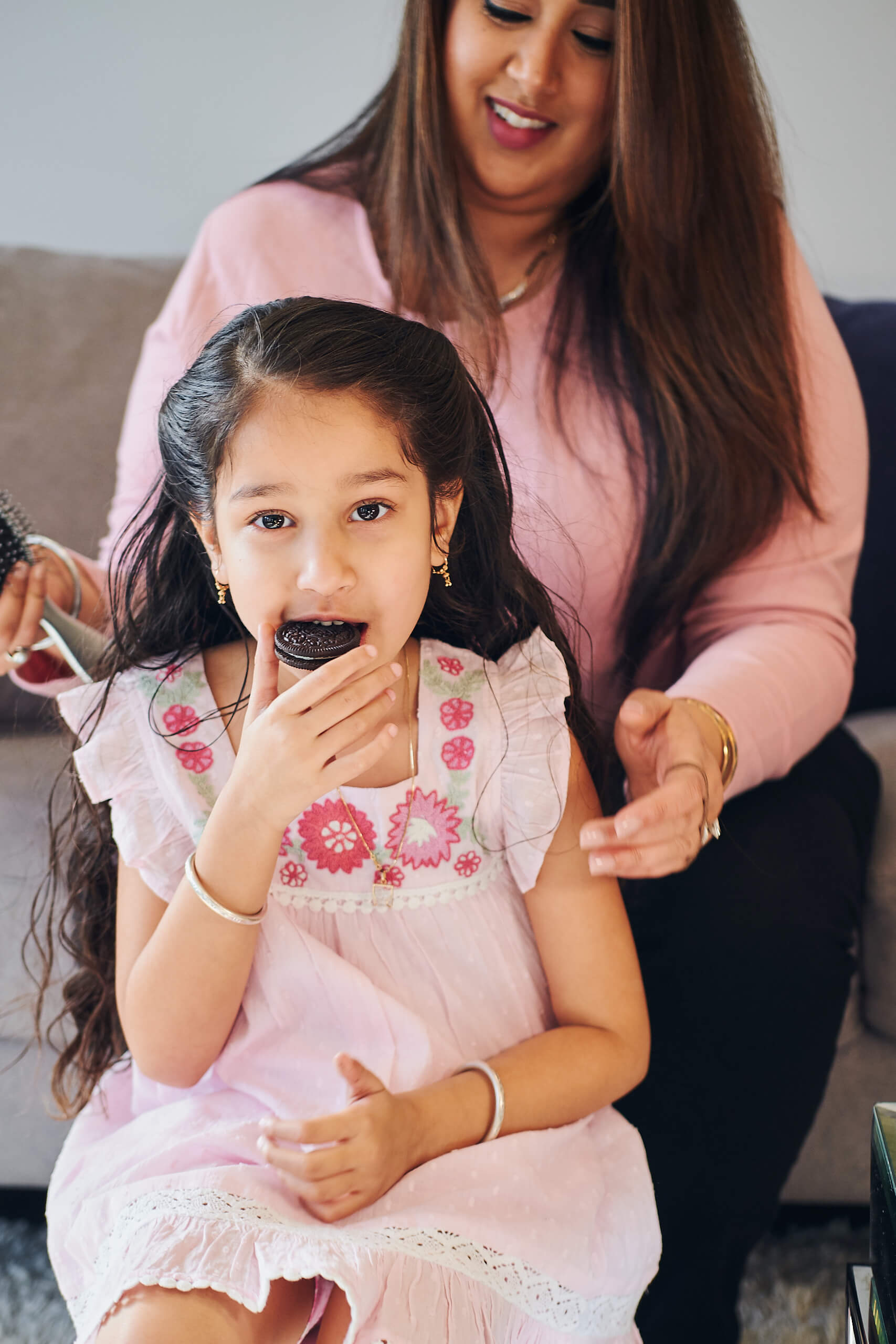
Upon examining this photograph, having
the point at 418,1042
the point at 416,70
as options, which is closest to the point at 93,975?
the point at 418,1042

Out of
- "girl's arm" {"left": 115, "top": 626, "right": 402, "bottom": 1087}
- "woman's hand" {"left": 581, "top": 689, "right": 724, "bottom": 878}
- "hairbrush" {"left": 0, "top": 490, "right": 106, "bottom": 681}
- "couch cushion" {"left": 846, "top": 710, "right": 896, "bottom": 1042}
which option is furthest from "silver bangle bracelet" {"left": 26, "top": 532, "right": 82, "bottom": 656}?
"couch cushion" {"left": 846, "top": 710, "right": 896, "bottom": 1042}

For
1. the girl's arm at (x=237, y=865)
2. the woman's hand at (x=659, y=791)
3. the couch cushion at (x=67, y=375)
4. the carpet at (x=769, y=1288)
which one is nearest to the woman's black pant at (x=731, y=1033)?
the woman's hand at (x=659, y=791)

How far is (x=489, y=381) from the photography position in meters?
1.09

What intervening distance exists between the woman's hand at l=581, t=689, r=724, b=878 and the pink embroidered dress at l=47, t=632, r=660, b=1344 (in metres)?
0.06

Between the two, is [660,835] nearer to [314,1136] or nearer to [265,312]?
[314,1136]

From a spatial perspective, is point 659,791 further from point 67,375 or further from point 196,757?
point 67,375

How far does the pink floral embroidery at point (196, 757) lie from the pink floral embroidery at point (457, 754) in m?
0.18

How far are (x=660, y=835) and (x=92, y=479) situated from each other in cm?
98

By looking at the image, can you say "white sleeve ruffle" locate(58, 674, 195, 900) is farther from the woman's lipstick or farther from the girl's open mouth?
the woman's lipstick

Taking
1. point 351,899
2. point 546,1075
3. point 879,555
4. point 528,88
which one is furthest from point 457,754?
point 879,555

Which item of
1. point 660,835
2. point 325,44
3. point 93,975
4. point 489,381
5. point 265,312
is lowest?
point 93,975

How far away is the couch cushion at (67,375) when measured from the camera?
1.44 metres

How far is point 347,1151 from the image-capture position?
2.31 ft

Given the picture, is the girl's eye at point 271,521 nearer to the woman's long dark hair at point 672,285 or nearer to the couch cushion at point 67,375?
the woman's long dark hair at point 672,285
